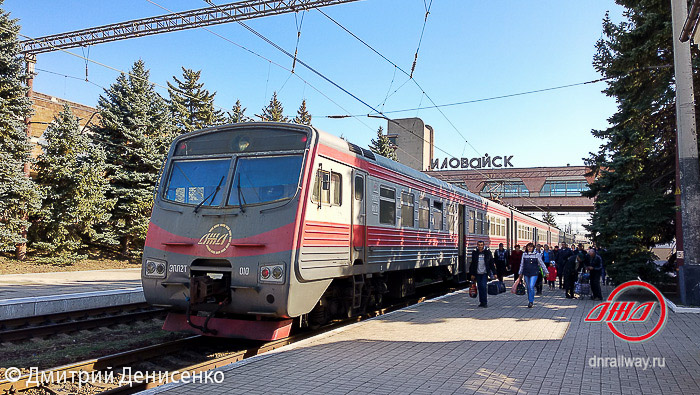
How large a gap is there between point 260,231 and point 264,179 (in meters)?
0.95

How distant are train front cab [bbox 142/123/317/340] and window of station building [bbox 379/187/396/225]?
3167 millimetres

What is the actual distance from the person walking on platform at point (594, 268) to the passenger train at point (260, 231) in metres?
7.62

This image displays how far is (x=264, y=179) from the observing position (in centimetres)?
870

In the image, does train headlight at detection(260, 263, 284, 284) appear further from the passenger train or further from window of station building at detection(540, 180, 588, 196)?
window of station building at detection(540, 180, 588, 196)

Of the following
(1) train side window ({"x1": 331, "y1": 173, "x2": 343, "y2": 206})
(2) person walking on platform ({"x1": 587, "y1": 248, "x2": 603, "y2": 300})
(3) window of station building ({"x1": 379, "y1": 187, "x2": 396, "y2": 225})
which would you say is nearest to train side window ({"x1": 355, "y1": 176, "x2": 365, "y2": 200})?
(1) train side window ({"x1": 331, "y1": 173, "x2": 343, "y2": 206})

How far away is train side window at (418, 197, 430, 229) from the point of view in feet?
46.3

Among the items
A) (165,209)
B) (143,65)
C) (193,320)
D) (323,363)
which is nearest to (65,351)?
(193,320)

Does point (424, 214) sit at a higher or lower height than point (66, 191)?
lower

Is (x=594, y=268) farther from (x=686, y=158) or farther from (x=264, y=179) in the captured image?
(x=264, y=179)

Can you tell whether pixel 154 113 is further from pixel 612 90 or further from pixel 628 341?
pixel 628 341

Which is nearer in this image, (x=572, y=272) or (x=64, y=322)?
(x=64, y=322)

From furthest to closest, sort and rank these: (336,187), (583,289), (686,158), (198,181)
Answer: (583,289) → (686,158) → (336,187) → (198,181)

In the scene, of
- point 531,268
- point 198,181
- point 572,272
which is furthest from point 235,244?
point 572,272

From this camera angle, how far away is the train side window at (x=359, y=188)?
1034 cm
